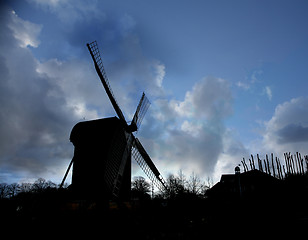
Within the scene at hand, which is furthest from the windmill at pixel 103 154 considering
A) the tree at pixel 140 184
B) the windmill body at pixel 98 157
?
the tree at pixel 140 184

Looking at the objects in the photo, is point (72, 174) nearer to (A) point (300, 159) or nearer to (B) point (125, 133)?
(B) point (125, 133)

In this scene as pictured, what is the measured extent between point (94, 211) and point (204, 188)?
27552 millimetres

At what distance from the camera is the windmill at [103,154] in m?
14.3

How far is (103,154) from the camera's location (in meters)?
15.2

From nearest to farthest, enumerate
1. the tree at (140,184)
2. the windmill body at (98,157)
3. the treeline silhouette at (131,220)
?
the treeline silhouette at (131,220) → the windmill body at (98,157) → the tree at (140,184)

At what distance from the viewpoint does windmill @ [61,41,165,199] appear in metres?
14.3

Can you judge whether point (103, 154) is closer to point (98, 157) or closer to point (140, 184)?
point (98, 157)

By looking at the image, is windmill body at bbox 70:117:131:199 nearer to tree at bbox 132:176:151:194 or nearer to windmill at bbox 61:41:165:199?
windmill at bbox 61:41:165:199

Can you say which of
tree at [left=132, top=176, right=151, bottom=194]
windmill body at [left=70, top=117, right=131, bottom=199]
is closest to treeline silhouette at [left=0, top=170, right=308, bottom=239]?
windmill body at [left=70, top=117, right=131, bottom=199]

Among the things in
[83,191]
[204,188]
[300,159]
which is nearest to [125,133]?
[83,191]

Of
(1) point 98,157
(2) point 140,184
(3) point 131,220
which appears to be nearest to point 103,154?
(1) point 98,157

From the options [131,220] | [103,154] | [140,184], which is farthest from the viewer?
[140,184]

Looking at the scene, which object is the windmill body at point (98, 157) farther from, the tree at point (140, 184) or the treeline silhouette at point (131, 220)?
the tree at point (140, 184)

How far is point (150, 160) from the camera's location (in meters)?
19.1
